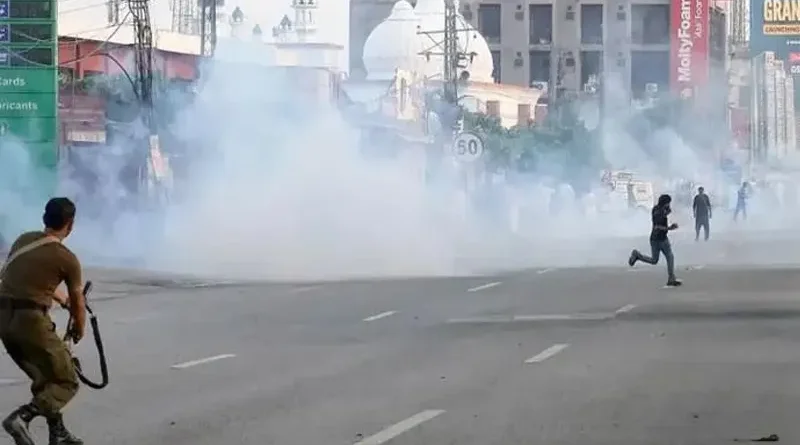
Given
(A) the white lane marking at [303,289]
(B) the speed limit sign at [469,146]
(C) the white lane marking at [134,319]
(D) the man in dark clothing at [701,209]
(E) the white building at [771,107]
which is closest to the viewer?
(C) the white lane marking at [134,319]

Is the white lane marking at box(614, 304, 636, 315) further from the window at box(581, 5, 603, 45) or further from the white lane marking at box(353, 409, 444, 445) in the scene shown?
the window at box(581, 5, 603, 45)

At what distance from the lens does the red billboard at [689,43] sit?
143125mm

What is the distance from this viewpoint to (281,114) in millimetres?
47000

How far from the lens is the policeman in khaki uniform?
11.8m

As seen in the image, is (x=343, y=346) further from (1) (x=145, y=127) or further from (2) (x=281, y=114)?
(1) (x=145, y=127)

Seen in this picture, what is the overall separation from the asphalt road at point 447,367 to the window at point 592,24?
420 feet

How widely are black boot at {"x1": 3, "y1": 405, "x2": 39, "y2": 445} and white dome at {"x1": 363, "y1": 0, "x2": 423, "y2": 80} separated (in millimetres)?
103188

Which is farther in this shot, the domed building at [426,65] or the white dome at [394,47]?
the white dome at [394,47]

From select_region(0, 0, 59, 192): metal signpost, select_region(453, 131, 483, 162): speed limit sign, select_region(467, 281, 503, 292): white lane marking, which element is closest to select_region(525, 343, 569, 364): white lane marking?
select_region(467, 281, 503, 292): white lane marking

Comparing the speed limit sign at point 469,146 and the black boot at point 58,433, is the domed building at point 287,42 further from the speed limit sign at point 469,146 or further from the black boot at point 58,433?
the black boot at point 58,433

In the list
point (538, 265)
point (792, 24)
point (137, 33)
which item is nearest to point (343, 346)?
point (538, 265)

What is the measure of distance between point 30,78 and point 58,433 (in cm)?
3482

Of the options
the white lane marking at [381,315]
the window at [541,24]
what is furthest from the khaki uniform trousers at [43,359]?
the window at [541,24]

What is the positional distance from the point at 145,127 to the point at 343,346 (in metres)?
33.0
